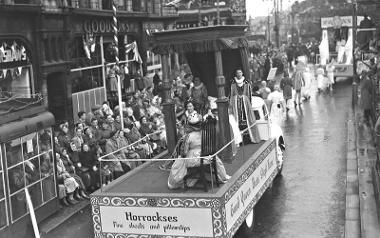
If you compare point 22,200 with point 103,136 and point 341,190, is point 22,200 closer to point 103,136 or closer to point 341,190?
point 103,136

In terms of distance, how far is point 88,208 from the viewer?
12.1 metres

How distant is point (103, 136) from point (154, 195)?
553 centimetres

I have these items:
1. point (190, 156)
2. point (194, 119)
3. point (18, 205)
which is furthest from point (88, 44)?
point (190, 156)

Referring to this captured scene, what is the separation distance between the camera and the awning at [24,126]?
9.37 metres

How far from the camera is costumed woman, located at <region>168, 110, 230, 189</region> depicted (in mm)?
8617

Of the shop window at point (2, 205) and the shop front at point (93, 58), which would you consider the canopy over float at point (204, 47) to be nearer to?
the shop window at point (2, 205)

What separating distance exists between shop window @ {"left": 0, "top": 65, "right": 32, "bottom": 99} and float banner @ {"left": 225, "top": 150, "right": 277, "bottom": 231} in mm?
7418

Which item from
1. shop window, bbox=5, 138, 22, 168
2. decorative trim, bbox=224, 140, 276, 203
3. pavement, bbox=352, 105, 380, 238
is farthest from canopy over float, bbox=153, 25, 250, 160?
shop window, bbox=5, 138, 22, 168

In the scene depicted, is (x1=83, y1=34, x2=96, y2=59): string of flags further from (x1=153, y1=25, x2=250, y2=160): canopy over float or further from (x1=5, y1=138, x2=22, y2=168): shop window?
(x1=5, y1=138, x2=22, y2=168): shop window

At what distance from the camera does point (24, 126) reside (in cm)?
986

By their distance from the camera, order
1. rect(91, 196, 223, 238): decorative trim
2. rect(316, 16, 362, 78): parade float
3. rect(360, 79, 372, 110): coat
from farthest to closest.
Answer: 1. rect(316, 16, 362, 78): parade float
2. rect(360, 79, 372, 110): coat
3. rect(91, 196, 223, 238): decorative trim

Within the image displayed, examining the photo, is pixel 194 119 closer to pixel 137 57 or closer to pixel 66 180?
pixel 66 180

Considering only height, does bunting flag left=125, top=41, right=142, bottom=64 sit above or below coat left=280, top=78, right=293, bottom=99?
above

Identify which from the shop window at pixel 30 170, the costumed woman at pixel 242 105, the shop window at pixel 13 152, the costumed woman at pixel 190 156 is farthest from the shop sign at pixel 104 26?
the costumed woman at pixel 190 156
